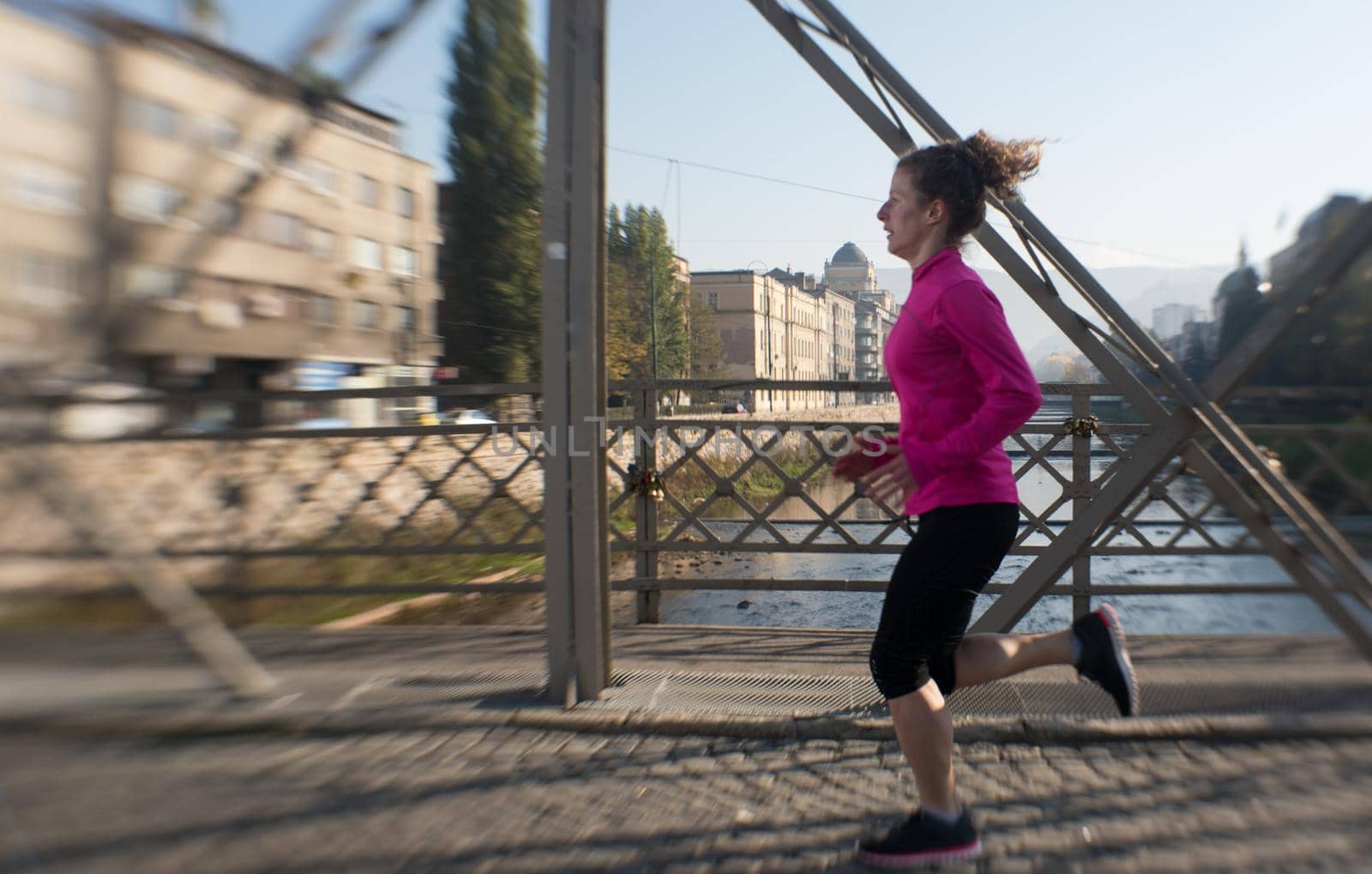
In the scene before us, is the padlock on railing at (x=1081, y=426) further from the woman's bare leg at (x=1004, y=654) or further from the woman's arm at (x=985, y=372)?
the woman's arm at (x=985, y=372)

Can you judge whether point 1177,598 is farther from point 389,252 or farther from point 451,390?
point 389,252

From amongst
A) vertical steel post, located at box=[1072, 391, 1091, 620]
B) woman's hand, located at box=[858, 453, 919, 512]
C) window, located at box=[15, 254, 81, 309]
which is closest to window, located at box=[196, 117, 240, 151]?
window, located at box=[15, 254, 81, 309]

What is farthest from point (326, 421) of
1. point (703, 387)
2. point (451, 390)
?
point (703, 387)

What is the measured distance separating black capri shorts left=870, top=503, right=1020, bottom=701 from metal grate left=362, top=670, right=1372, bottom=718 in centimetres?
104

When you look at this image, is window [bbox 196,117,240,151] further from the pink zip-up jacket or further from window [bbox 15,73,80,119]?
the pink zip-up jacket

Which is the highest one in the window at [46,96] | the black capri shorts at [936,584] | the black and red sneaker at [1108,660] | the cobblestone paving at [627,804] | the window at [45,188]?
the window at [46,96]

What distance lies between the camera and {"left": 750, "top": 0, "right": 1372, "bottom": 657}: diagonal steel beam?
3.22 metres

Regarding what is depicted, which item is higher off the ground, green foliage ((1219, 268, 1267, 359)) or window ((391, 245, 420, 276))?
window ((391, 245, 420, 276))

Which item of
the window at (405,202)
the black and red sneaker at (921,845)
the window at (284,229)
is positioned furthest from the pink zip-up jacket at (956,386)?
the window at (405,202)

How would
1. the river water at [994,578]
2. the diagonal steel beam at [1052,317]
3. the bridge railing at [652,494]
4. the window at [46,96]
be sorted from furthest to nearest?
the river water at [994,578] → the bridge railing at [652,494] → the diagonal steel beam at [1052,317] → the window at [46,96]

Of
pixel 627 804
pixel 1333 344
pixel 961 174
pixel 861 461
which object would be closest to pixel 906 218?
pixel 961 174

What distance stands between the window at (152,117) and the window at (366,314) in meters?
1.02

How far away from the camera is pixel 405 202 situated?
3635 mm

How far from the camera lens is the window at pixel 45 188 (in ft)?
7.14
